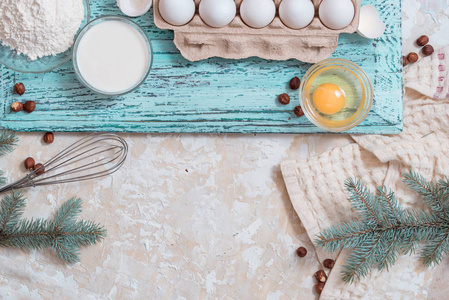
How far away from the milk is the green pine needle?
1.80 feet

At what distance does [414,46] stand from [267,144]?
1.47 ft

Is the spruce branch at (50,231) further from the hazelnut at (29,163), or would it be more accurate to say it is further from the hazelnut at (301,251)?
the hazelnut at (301,251)

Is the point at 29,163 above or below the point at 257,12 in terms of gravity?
below

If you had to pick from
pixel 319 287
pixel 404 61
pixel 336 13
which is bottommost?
pixel 319 287

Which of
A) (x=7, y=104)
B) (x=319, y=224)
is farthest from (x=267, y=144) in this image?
(x=7, y=104)

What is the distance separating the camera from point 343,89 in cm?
96

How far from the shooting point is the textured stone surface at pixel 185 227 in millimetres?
1002

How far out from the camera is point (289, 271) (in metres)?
1.00

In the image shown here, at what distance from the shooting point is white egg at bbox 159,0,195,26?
861mm

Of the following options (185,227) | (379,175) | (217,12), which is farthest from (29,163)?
(379,175)

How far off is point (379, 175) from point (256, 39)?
435mm

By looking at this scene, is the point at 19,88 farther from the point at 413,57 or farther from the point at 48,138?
the point at 413,57

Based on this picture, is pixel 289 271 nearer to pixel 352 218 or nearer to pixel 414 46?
pixel 352 218

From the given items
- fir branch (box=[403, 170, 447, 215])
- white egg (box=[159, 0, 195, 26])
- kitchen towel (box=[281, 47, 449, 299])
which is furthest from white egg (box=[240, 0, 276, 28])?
fir branch (box=[403, 170, 447, 215])
